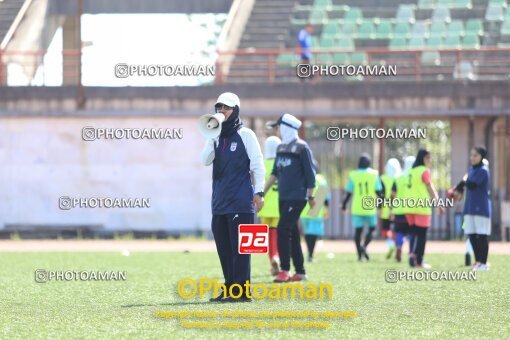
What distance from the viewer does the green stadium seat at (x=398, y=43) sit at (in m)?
34.9

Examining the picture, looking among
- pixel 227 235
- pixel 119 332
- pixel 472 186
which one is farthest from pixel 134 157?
pixel 119 332

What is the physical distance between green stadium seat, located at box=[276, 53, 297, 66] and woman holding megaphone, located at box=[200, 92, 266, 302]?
19.5 meters

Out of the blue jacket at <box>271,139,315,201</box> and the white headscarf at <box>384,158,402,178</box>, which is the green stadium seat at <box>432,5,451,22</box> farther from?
the blue jacket at <box>271,139,315,201</box>

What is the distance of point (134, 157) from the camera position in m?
31.1

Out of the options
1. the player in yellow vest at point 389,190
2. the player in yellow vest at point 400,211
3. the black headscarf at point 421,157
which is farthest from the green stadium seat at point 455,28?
the black headscarf at point 421,157

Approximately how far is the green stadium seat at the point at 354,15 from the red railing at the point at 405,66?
9.23 feet

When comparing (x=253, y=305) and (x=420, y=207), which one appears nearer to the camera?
(x=253, y=305)

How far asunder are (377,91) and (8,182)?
30.3ft

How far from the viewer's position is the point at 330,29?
120 feet

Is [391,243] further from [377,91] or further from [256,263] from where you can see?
[377,91]

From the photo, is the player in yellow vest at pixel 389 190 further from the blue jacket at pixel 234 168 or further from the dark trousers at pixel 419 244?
the blue jacket at pixel 234 168

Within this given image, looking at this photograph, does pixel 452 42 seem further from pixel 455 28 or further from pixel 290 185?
pixel 290 185

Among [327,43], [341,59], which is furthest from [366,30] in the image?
[341,59]

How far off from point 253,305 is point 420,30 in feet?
82.1
